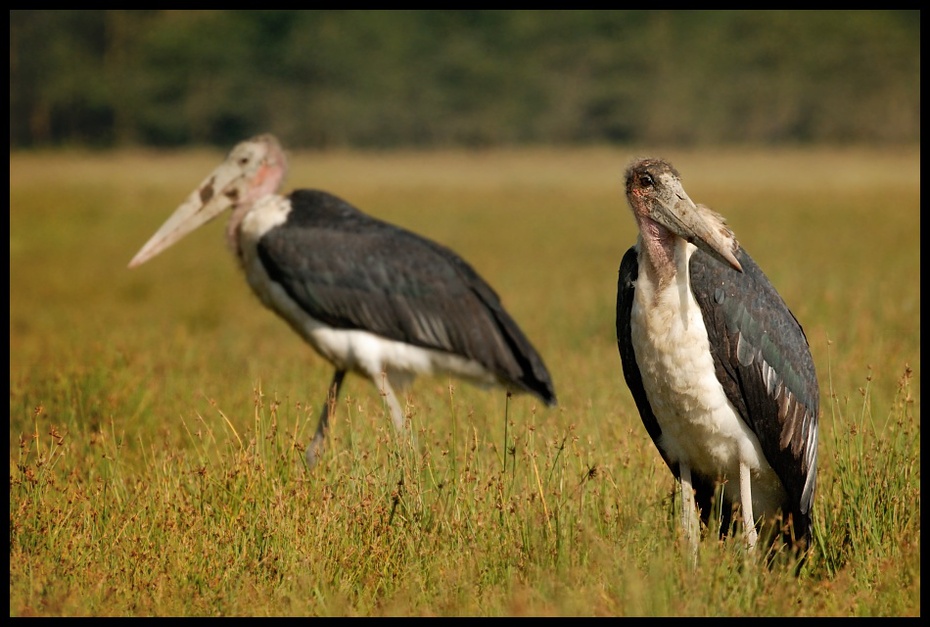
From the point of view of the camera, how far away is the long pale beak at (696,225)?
3.85 m

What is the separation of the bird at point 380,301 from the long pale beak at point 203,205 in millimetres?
580

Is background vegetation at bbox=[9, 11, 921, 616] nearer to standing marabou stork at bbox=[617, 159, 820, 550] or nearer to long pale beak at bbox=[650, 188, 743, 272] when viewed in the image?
standing marabou stork at bbox=[617, 159, 820, 550]

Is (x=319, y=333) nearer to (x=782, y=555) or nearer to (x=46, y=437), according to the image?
(x=46, y=437)

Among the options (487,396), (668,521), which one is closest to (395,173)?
(487,396)

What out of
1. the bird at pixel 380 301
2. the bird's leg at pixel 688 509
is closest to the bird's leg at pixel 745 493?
the bird's leg at pixel 688 509

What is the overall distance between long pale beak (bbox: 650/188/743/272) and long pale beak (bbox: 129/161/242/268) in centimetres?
345

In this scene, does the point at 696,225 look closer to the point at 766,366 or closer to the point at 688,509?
the point at 766,366

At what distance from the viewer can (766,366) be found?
406 cm

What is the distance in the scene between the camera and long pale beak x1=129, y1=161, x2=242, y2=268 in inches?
273

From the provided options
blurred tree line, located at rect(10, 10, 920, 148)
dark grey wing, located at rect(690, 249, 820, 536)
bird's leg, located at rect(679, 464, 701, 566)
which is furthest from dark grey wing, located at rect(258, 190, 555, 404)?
blurred tree line, located at rect(10, 10, 920, 148)

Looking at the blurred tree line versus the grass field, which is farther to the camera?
the blurred tree line

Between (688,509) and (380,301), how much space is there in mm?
2479

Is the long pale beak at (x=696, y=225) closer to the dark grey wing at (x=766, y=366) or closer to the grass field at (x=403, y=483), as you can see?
the dark grey wing at (x=766, y=366)
